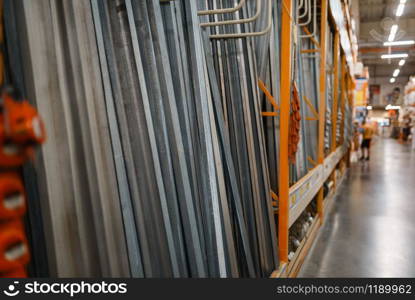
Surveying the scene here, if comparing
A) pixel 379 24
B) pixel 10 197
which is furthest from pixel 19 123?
pixel 379 24

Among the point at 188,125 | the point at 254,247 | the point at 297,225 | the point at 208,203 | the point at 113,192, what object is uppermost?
the point at 188,125

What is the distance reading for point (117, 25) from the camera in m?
1.57

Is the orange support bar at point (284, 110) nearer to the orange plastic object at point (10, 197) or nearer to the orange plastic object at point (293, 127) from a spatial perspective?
the orange plastic object at point (293, 127)

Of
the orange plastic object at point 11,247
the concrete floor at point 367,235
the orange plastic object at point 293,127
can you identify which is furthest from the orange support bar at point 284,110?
the orange plastic object at point 11,247

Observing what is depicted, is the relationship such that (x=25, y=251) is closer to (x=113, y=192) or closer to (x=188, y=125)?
(x=113, y=192)

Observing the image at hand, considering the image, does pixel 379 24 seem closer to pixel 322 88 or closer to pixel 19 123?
pixel 322 88

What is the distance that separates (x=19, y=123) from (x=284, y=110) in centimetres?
227

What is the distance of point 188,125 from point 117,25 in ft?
1.97

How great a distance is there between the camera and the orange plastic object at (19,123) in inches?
23.6

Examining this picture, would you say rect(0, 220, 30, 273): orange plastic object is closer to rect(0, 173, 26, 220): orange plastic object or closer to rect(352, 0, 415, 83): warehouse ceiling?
rect(0, 173, 26, 220): orange plastic object

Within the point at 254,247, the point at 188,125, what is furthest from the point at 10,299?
the point at 254,247

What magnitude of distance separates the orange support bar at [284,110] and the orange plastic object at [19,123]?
2.25m

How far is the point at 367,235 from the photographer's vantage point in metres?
4.61

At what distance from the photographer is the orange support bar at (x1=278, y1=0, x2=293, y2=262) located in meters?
2.67
